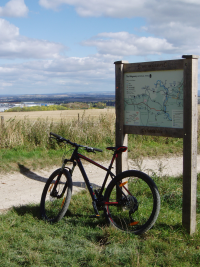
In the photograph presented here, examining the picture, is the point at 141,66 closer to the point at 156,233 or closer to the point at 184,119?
the point at 184,119

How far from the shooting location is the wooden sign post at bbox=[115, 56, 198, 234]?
396cm

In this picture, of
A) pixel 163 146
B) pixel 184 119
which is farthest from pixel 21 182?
pixel 163 146

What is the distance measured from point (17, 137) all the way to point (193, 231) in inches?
264

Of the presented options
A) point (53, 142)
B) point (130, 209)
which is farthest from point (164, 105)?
point (53, 142)

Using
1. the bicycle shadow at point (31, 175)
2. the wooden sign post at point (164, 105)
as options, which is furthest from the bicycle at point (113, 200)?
the bicycle shadow at point (31, 175)

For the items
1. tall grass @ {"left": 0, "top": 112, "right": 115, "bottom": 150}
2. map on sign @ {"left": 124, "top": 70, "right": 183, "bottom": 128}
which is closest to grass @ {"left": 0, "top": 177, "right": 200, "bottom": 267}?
map on sign @ {"left": 124, "top": 70, "right": 183, "bottom": 128}

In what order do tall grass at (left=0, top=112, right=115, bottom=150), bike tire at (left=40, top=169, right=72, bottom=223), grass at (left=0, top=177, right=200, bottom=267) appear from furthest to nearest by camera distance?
tall grass at (left=0, top=112, right=115, bottom=150) → bike tire at (left=40, top=169, right=72, bottom=223) → grass at (left=0, top=177, right=200, bottom=267)

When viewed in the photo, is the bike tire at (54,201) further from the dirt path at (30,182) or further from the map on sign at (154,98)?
the map on sign at (154,98)

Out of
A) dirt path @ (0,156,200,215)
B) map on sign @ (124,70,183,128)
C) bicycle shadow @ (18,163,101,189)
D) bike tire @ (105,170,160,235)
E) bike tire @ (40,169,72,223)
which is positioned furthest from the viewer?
bicycle shadow @ (18,163,101,189)

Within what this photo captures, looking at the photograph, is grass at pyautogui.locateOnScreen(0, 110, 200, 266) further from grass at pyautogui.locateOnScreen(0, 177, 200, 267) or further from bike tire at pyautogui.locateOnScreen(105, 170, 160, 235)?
bike tire at pyautogui.locateOnScreen(105, 170, 160, 235)

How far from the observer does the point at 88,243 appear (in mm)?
3746

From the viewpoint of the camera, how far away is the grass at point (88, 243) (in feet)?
11.0

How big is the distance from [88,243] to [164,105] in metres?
2.10

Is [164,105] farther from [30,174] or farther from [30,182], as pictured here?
[30,174]
